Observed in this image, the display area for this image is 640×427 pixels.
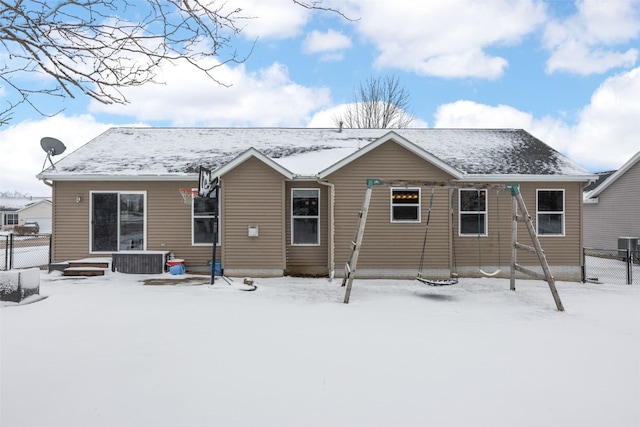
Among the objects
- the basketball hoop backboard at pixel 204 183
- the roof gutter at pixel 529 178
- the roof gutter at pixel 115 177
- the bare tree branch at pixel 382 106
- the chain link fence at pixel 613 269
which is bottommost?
the chain link fence at pixel 613 269

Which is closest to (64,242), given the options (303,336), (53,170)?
(53,170)

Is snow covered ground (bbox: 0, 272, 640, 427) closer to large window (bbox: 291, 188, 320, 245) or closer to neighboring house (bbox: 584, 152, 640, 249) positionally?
large window (bbox: 291, 188, 320, 245)

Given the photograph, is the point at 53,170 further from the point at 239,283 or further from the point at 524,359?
the point at 524,359

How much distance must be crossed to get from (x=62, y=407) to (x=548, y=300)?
9485mm

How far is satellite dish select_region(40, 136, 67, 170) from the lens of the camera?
12.5 m

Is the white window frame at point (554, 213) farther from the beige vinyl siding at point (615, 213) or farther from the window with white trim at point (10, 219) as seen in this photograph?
the window with white trim at point (10, 219)

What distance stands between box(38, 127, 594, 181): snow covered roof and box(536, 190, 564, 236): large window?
2.29 feet

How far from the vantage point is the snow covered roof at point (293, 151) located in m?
12.6

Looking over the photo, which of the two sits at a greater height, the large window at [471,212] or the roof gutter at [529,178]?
the roof gutter at [529,178]

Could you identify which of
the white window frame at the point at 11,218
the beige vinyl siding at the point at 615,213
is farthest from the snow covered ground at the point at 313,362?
the white window frame at the point at 11,218

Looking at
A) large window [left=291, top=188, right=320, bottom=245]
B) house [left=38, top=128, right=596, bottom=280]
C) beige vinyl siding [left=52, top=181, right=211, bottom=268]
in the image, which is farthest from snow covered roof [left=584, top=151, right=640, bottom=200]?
beige vinyl siding [left=52, top=181, right=211, bottom=268]

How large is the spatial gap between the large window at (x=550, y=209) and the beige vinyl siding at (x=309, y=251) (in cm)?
677

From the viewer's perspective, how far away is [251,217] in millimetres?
12164

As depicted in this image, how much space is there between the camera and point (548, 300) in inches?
373
